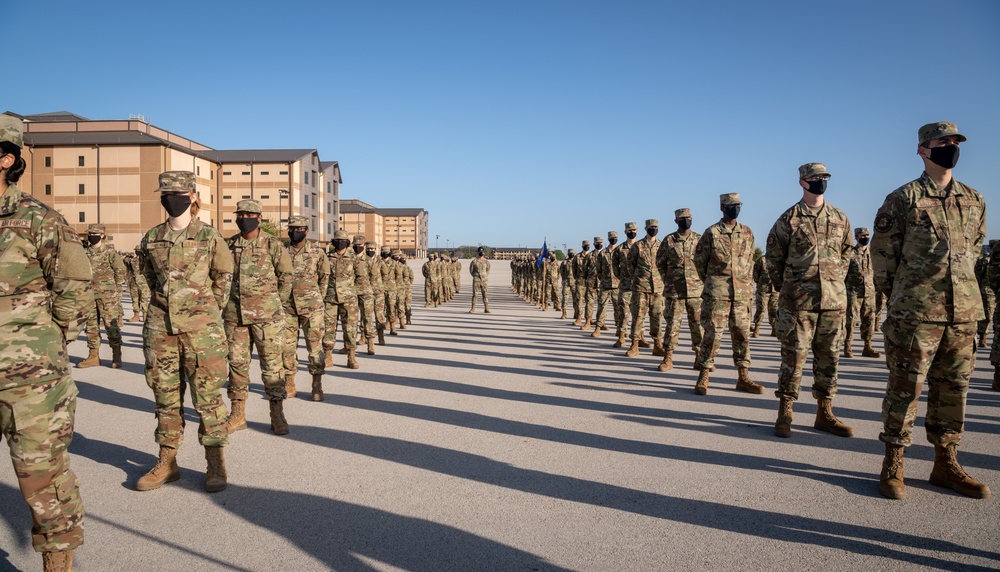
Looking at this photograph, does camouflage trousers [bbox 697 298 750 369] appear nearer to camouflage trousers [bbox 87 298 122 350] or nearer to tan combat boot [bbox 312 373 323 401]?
tan combat boot [bbox 312 373 323 401]

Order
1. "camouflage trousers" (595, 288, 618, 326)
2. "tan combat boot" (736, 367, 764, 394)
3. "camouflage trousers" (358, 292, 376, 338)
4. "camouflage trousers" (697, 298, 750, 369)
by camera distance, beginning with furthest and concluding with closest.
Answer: "camouflage trousers" (595, 288, 618, 326) → "camouflage trousers" (358, 292, 376, 338) → "tan combat boot" (736, 367, 764, 394) → "camouflage trousers" (697, 298, 750, 369)

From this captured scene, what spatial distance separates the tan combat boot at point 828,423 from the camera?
5816 mm

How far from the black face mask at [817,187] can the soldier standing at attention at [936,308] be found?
1302 millimetres

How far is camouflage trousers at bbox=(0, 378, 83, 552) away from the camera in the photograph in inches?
116

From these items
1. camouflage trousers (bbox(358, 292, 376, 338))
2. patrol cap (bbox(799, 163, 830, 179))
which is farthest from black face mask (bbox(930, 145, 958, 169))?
camouflage trousers (bbox(358, 292, 376, 338))

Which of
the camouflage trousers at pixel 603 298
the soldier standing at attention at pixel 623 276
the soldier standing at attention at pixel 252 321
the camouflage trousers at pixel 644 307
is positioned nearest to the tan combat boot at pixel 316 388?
the soldier standing at attention at pixel 252 321

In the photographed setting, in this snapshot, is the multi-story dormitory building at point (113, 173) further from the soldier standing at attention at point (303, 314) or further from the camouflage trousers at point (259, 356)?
the camouflage trousers at point (259, 356)

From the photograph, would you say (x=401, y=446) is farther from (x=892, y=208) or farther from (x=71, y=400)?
(x=892, y=208)

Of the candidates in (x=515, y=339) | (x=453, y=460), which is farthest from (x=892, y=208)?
(x=515, y=339)

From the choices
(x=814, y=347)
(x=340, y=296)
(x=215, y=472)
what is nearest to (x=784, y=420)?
(x=814, y=347)

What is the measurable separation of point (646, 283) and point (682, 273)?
1580mm

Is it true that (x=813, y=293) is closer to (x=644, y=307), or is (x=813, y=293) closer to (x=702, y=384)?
(x=702, y=384)

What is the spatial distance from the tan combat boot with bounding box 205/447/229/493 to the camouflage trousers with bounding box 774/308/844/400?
5.09 metres

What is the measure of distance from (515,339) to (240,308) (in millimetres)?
8801
